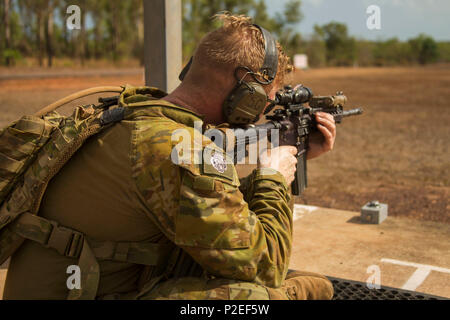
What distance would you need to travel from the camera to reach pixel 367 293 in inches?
127

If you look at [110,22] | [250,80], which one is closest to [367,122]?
[250,80]

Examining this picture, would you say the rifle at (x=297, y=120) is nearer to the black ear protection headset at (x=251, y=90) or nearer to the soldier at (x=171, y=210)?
the black ear protection headset at (x=251, y=90)

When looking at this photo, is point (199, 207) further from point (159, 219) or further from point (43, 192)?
point (43, 192)

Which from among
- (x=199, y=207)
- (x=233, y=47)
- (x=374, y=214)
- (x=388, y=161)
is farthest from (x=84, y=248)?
(x=388, y=161)

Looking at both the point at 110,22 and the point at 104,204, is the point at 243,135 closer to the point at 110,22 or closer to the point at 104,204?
the point at 104,204

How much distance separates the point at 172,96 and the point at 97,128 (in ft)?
1.23

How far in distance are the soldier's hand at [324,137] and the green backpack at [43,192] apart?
1.52 metres

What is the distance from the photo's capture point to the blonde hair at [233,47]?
2125 millimetres

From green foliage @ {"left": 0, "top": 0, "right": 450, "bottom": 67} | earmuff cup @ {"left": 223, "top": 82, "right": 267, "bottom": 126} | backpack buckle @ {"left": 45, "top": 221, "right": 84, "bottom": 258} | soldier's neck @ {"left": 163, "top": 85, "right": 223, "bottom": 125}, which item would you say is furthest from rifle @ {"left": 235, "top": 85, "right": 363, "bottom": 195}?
green foliage @ {"left": 0, "top": 0, "right": 450, "bottom": 67}

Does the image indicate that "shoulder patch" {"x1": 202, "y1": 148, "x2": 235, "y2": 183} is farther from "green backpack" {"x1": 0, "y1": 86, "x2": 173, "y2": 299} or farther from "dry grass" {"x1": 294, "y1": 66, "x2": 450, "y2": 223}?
"dry grass" {"x1": 294, "y1": 66, "x2": 450, "y2": 223}

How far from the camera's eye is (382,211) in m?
4.88

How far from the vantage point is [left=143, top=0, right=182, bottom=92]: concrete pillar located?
12.6 ft
